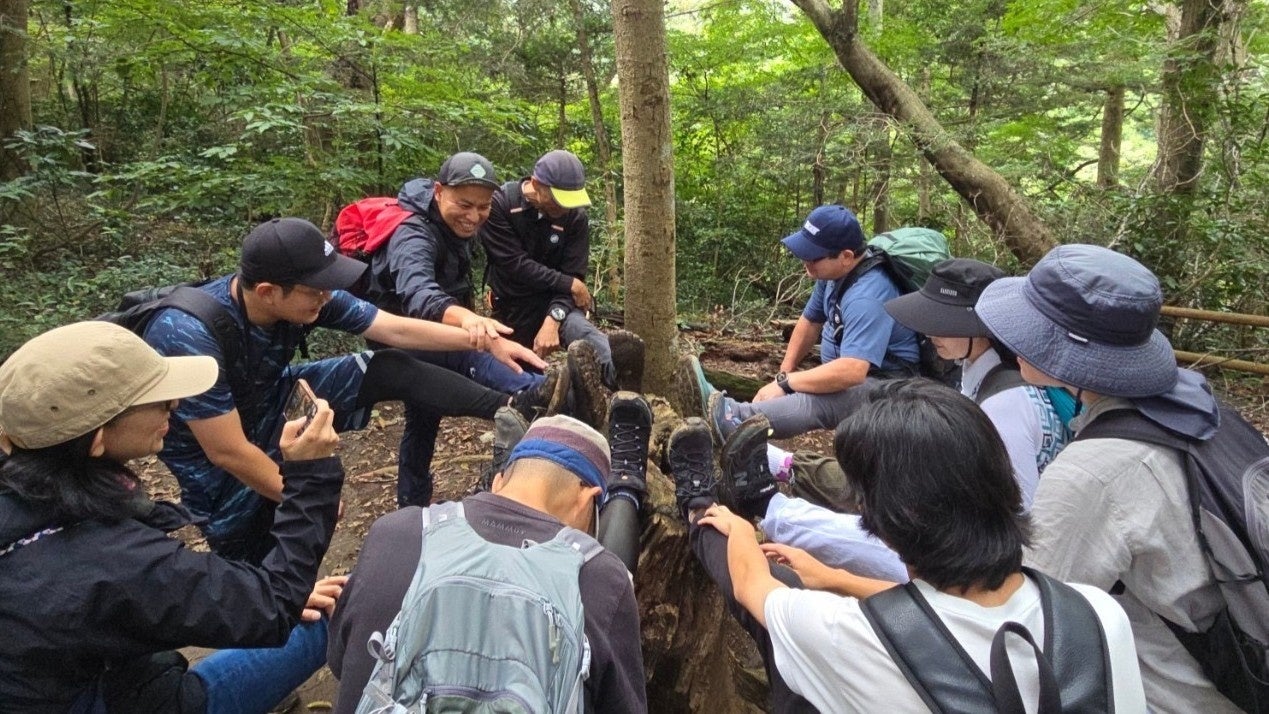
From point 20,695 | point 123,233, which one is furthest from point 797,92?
point 20,695

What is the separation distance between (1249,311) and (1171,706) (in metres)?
8.37

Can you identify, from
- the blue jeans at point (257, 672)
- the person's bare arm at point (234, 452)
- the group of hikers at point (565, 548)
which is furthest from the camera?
the person's bare arm at point (234, 452)

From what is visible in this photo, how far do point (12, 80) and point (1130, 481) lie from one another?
11693 millimetres

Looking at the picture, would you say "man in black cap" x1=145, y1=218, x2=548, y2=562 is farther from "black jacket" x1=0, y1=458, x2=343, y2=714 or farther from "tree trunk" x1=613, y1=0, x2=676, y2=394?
"tree trunk" x1=613, y1=0, x2=676, y2=394

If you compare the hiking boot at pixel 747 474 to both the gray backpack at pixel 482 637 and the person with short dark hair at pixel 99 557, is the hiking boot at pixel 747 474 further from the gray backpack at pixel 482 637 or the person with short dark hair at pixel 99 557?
the person with short dark hair at pixel 99 557

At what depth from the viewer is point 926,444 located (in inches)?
59.1

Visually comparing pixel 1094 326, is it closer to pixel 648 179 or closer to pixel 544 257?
pixel 648 179

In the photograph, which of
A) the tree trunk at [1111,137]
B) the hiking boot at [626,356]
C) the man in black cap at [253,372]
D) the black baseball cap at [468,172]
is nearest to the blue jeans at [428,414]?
the hiking boot at [626,356]

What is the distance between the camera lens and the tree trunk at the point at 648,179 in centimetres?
363

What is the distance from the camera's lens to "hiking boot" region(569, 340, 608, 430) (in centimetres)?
348

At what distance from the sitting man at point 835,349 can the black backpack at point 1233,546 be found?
2.20 metres

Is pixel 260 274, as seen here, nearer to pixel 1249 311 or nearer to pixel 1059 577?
pixel 1059 577

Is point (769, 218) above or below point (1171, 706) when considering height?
above

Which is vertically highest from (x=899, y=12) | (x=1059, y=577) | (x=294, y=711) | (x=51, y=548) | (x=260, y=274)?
(x=899, y=12)
